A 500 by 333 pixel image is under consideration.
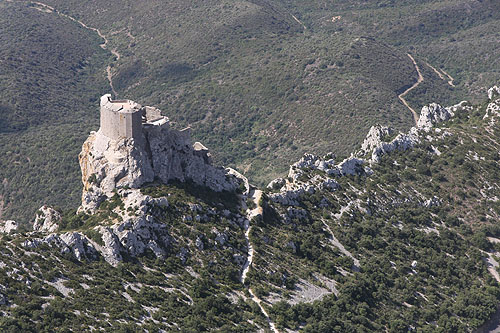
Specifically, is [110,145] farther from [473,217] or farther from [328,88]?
[328,88]

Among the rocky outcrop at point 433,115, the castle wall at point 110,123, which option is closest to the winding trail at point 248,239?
the castle wall at point 110,123

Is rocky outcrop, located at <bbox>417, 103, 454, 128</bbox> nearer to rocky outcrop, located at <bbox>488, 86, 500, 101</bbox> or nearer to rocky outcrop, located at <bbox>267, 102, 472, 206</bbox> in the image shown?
rocky outcrop, located at <bbox>267, 102, 472, 206</bbox>

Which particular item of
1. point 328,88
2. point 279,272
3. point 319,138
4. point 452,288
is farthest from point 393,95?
point 279,272

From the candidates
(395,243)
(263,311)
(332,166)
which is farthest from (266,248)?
(332,166)

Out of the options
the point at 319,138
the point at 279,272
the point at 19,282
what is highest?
the point at 19,282

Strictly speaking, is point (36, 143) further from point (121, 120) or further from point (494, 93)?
point (494, 93)
